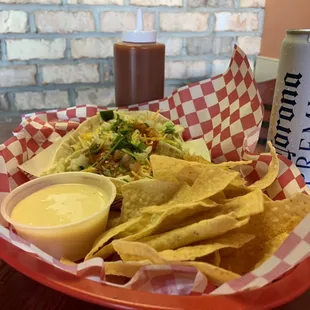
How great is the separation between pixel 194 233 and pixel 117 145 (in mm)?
476

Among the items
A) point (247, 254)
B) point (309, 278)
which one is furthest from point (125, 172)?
point (309, 278)

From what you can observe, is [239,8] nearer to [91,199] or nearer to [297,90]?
[297,90]

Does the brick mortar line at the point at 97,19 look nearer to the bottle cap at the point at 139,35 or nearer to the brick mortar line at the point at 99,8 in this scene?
the brick mortar line at the point at 99,8

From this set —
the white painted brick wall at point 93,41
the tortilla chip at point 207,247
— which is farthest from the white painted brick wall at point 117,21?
the tortilla chip at point 207,247

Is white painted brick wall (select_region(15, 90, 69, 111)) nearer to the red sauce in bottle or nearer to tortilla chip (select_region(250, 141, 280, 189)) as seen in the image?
the red sauce in bottle

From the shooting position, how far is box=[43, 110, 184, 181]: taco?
41.7 inches

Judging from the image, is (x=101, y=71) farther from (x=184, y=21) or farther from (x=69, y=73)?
(x=184, y=21)

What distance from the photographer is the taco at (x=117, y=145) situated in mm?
1059

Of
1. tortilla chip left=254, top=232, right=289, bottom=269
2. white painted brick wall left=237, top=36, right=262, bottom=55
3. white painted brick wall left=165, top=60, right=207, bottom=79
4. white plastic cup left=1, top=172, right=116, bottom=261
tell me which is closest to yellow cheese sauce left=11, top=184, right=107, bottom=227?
white plastic cup left=1, top=172, right=116, bottom=261

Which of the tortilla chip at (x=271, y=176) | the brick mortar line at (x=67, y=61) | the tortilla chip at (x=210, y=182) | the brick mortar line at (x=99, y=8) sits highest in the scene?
the brick mortar line at (x=99, y=8)

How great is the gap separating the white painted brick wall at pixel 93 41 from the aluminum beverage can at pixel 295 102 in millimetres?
1022

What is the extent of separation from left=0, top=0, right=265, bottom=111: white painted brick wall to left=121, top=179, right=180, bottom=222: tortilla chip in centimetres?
117

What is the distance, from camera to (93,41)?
1852 millimetres

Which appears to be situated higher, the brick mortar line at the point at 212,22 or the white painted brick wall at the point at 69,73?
the brick mortar line at the point at 212,22
